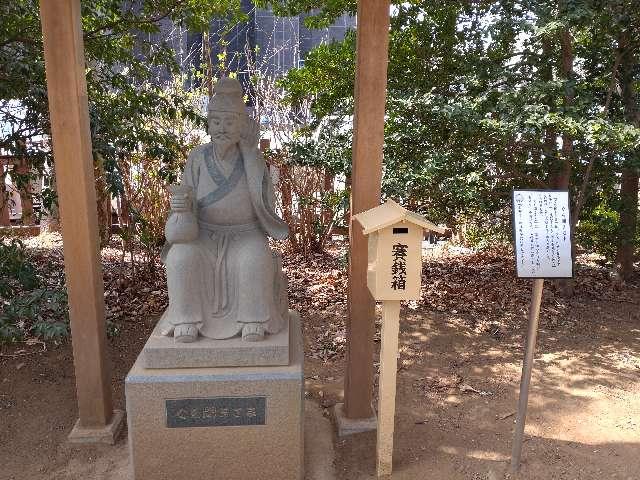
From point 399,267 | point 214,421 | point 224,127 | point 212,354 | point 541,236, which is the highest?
point 224,127

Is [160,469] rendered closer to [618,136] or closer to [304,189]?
[618,136]

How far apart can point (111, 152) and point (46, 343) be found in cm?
176

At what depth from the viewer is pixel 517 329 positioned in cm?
495

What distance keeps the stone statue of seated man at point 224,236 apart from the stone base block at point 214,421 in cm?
23

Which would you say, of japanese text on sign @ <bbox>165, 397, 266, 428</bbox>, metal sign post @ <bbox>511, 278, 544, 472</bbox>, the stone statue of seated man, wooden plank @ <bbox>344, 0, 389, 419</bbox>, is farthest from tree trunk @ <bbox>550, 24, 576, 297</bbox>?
japanese text on sign @ <bbox>165, 397, 266, 428</bbox>

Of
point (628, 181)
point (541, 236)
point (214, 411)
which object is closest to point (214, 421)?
Answer: point (214, 411)

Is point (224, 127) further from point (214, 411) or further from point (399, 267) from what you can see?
point (214, 411)

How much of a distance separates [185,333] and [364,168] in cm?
130

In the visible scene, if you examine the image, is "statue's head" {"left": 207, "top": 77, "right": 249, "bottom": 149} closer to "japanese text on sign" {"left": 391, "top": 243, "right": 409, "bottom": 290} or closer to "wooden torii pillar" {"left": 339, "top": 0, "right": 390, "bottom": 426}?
"wooden torii pillar" {"left": 339, "top": 0, "right": 390, "bottom": 426}

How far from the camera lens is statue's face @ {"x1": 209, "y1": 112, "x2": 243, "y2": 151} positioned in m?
2.72

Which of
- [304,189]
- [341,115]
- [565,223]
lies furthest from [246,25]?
[565,223]

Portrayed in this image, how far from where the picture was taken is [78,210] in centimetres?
284

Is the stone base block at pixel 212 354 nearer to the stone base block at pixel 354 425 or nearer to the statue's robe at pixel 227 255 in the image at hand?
the statue's robe at pixel 227 255

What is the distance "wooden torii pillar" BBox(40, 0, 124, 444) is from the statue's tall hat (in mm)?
738
